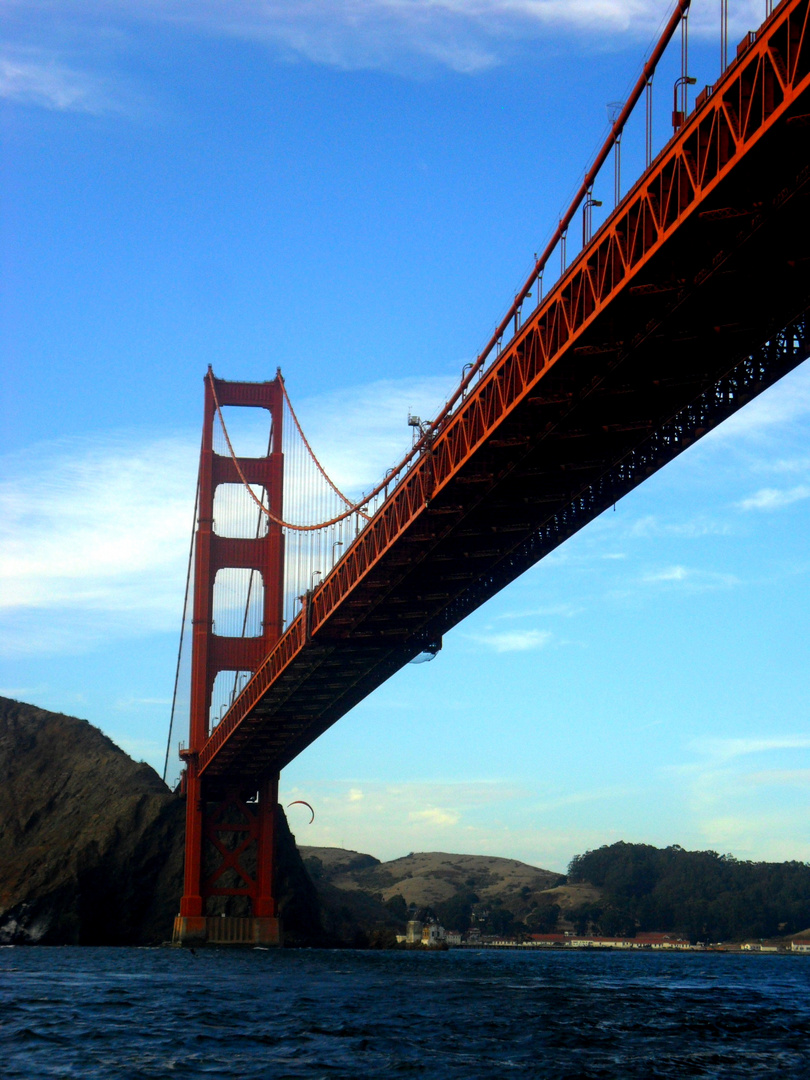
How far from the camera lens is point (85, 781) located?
268 feet

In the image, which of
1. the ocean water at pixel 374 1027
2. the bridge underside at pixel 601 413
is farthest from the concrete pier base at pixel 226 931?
the ocean water at pixel 374 1027

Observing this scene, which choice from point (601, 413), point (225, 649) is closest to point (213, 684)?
point (225, 649)

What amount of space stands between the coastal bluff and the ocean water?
1075 inches

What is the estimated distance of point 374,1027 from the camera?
1030 inches

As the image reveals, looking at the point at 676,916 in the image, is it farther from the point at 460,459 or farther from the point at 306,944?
the point at 460,459

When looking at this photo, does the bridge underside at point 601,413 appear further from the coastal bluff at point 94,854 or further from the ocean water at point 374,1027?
the coastal bluff at point 94,854

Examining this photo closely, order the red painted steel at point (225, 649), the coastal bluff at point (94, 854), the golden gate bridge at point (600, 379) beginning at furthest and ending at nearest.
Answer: the coastal bluff at point (94, 854)
the red painted steel at point (225, 649)
the golden gate bridge at point (600, 379)

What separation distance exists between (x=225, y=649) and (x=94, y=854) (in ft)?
49.1

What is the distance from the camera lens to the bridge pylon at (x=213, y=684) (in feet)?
227

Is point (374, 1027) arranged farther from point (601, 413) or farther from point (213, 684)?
point (213, 684)

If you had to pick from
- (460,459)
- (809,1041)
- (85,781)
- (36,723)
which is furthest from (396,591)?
(36,723)

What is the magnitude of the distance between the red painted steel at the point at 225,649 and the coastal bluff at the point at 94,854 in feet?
10.0

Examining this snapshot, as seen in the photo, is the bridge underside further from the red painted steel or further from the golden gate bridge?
the red painted steel

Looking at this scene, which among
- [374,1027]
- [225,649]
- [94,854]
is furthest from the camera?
[94,854]
